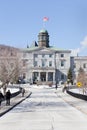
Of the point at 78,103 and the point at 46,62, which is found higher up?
the point at 46,62

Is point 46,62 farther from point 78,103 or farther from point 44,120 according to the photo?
point 44,120

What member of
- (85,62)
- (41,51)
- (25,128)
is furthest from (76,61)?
(25,128)

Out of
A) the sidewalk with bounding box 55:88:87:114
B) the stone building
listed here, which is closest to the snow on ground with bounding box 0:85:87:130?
the sidewalk with bounding box 55:88:87:114

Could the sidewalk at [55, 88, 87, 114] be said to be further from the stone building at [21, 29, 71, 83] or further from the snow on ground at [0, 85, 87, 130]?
the stone building at [21, 29, 71, 83]

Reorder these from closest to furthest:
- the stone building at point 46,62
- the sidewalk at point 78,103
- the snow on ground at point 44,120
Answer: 1. the snow on ground at point 44,120
2. the sidewalk at point 78,103
3. the stone building at point 46,62

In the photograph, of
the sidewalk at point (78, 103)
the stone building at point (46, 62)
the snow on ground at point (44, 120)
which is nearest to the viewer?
the snow on ground at point (44, 120)

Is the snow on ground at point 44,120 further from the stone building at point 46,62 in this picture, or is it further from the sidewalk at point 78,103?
the stone building at point 46,62

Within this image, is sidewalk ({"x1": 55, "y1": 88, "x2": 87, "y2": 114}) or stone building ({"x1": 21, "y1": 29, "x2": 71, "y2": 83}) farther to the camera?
stone building ({"x1": 21, "y1": 29, "x2": 71, "y2": 83})

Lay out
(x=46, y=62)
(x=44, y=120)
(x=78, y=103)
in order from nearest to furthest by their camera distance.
Answer: (x=44, y=120), (x=78, y=103), (x=46, y=62)

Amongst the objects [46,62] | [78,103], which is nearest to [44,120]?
[78,103]

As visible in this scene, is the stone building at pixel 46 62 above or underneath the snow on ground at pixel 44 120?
above

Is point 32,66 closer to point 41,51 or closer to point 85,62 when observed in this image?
point 41,51

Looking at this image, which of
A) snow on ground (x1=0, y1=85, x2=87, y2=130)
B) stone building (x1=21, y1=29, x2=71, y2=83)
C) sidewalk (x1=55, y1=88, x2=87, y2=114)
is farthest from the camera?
stone building (x1=21, y1=29, x2=71, y2=83)

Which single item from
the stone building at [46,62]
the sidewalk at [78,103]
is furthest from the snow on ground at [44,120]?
the stone building at [46,62]
